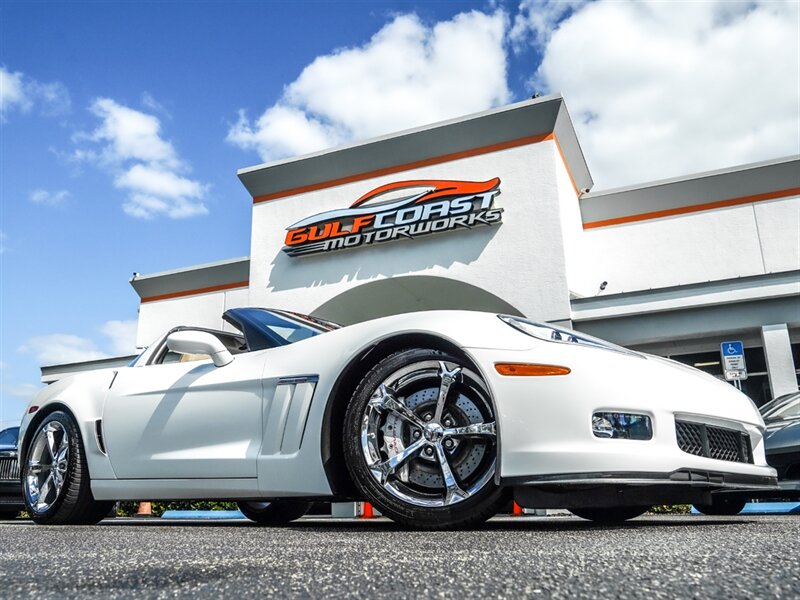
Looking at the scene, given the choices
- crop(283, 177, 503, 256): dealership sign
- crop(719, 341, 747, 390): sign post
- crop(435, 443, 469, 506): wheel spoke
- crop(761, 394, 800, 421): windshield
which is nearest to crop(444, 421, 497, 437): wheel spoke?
crop(435, 443, 469, 506): wheel spoke

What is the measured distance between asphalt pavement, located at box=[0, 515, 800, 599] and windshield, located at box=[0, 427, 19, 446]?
566 cm

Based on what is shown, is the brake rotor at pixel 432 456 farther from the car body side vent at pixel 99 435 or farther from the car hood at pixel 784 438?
the car hood at pixel 784 438

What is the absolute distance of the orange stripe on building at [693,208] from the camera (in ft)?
48.2

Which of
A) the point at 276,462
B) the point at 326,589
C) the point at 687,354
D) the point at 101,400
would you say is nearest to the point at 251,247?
the point at 687,354

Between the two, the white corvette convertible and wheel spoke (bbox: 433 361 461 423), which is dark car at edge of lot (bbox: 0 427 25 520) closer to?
the white corvette convertible

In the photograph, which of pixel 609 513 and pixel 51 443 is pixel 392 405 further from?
pixel 51 443

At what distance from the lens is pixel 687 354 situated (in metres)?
14.0

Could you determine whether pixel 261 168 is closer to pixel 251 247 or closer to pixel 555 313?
pixel 251 247

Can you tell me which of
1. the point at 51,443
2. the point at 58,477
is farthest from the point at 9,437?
the point at 58,477

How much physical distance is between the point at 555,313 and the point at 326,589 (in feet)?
41.8

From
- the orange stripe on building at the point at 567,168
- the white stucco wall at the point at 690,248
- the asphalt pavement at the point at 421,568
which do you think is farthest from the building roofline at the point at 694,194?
the asphalt pavement at the point at 421,568

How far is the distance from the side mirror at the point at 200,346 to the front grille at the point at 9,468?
163 inches

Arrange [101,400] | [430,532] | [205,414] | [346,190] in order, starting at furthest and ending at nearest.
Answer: [346,190]
[101,400]
[205,414]
[430,532]

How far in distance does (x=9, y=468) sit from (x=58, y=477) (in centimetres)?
307
